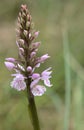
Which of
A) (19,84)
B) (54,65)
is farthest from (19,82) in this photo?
(54,65)

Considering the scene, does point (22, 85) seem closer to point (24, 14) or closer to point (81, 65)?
point (24, 14)

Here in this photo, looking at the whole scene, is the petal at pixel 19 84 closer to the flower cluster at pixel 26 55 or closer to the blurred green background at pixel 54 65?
the flower cluster at pixel 26 55

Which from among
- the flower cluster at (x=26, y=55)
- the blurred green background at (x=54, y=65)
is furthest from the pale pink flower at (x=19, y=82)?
the blurred green background at (x=54, y=65)

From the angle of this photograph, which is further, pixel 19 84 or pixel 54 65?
pixel 54 65

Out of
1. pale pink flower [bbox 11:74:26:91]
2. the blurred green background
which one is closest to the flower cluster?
pale pink flower [bbox 11:74:26:91]

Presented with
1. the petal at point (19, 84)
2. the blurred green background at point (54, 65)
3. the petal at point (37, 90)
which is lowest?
the petal at point (37, 90)

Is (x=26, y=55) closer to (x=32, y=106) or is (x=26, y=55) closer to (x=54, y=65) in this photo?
(x=32, y=106)

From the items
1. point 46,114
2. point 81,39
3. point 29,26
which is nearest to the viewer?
point 29,26

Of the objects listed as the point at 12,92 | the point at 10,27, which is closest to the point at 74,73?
the point at 12,92

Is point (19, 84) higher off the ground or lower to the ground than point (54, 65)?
lower
